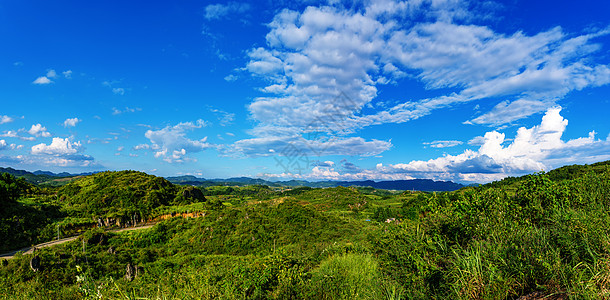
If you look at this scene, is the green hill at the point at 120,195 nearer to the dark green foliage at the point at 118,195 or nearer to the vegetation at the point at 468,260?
the dark green foliage at the point at 118,195

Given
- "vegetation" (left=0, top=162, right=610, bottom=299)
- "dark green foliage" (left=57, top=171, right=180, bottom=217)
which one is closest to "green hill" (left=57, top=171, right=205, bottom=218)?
"dark green foliage" (left=57, top=171, right=180, bottom=217)

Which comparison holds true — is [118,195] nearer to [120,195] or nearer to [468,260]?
[120,195]

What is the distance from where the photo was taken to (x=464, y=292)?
4840 mm

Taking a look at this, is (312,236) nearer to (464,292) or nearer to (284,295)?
(284,295)

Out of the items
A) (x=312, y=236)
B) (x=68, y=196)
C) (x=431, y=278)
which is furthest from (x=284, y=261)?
(x=68, y=196)

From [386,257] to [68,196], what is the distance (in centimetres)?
11451

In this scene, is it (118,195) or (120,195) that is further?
(120,195)

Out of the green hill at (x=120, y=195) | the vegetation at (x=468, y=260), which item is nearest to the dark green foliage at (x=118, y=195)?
the green hill at (x=120, y=195)

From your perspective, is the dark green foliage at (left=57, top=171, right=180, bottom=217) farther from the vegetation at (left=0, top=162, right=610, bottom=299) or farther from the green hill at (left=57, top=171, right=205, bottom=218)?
the vegetation at (left=0, top=162, right=610, bottom=299)

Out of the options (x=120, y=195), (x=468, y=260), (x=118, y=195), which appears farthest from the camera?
(x=120, y=195)

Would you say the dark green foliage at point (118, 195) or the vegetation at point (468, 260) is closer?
the vegetation at point (468, 260)

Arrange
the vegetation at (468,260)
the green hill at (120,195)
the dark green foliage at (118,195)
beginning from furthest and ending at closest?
the dark green foliage at (118,195) → the green hill at (120,195) → the vegetation at (468,260)

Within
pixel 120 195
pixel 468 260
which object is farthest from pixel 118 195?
pixel 468 260

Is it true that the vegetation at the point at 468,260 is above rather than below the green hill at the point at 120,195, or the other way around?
above
